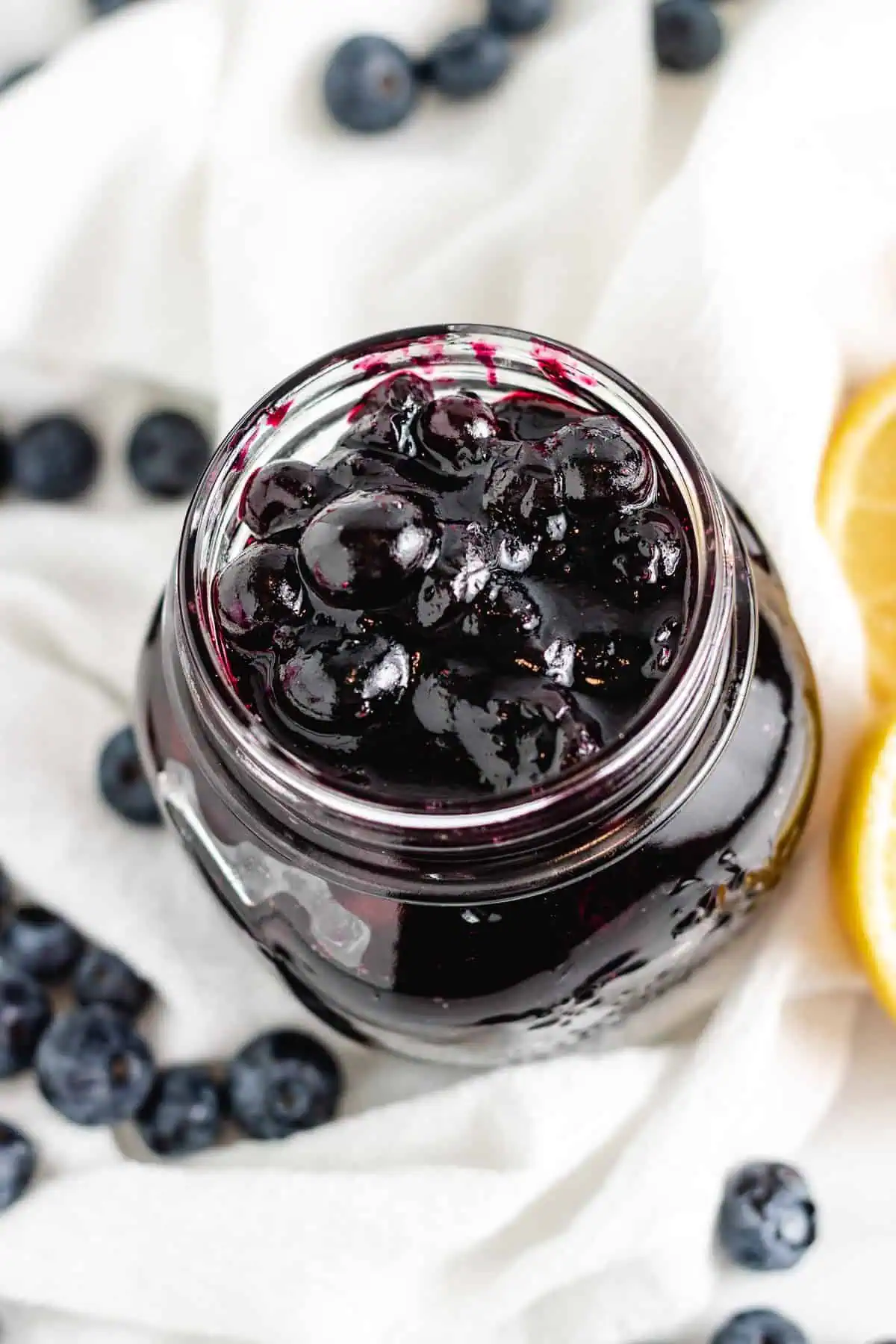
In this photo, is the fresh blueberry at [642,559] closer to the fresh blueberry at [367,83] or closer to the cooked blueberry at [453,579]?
the cooked blueberry at [453,579]

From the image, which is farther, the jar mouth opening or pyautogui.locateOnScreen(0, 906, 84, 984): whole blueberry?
pyautogui.locateOnScreen(0, 906, 84, 984): whole blueberry

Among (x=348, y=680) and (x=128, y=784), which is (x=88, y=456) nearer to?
(x=128, y=784)

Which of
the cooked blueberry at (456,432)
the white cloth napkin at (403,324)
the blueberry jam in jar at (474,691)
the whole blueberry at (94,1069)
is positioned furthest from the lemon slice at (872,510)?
the whole blueberry at (94,1069)

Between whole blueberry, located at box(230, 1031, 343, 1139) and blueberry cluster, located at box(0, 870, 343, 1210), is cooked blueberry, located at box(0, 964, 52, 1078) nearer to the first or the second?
blueberry cluster, located at box(0, 870, 343, 1210)

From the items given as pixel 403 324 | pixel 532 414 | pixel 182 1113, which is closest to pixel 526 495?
pixel 532 414

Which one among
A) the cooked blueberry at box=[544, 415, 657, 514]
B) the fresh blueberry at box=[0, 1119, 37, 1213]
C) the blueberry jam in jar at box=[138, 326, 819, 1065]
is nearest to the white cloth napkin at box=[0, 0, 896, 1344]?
the fresh blueberry at box=[0, 1119, 37, 1213]

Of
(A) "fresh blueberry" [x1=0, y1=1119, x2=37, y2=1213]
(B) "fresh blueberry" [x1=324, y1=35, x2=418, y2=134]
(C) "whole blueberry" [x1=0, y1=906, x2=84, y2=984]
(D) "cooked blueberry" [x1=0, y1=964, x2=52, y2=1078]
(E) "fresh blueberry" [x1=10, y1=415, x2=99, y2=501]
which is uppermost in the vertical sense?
(B) "fresh blueberry" [x1=324, y1=35, x2=418, y2=134]

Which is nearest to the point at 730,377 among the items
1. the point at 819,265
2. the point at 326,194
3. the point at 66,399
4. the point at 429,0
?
the point at 819,265
